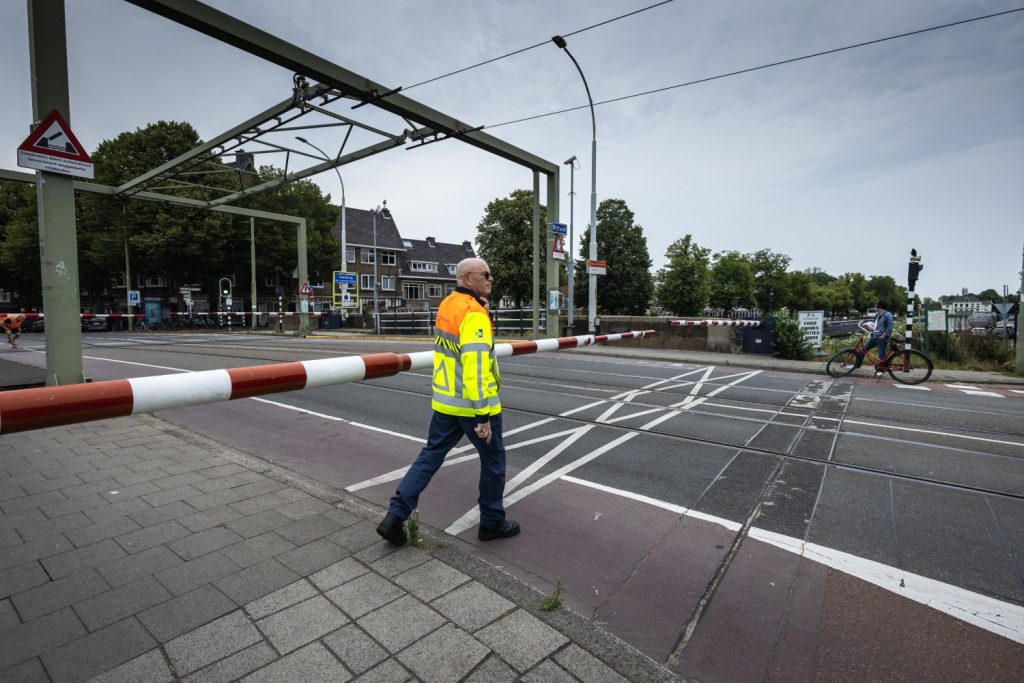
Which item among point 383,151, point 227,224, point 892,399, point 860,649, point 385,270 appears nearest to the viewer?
point 860,649

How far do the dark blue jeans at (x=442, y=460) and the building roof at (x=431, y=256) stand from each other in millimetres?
63257

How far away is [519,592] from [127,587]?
6.40ft

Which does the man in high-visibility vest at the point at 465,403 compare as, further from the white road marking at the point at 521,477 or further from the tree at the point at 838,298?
the tree at the point at 838,298

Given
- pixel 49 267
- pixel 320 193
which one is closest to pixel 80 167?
pixel 49 267

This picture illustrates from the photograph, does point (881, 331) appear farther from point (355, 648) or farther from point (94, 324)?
point (94, 324)

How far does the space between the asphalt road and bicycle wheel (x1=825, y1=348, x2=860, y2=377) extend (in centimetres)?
352

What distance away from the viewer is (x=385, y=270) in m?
62.6

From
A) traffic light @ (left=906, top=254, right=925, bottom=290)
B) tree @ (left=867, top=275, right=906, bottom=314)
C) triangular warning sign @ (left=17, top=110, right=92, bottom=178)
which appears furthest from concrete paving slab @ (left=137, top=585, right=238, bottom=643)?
tree @ (left=867, top=275, right=906, bottom=314)

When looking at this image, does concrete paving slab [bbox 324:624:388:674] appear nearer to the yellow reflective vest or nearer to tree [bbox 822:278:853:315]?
the yellow reflective vest

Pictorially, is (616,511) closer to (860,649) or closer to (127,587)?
(860,649)

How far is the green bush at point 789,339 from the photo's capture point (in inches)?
581

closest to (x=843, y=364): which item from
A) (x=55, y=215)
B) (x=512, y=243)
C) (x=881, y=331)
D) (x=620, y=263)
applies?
(x=881, y=331)

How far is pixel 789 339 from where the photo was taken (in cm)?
1483

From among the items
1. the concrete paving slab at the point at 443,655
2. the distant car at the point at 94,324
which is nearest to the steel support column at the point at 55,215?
the concrete paving slab at the point at 443,655
